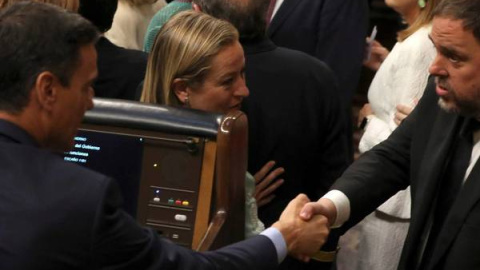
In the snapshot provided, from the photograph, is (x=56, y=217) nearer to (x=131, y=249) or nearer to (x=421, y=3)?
(x=131, y=249)

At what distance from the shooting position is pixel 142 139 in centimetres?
235

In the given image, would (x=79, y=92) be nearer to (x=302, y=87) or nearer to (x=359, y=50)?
(x=302, y=87)

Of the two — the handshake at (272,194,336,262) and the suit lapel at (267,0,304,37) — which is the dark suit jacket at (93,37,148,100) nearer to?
the handshake at (272,194,336,262)

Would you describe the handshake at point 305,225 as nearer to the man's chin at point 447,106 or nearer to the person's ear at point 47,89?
the man's chin at point 447,106

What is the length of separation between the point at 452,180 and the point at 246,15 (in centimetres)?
80

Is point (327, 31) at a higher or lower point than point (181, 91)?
lower

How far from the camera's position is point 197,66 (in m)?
2.70

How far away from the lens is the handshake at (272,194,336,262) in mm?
2477

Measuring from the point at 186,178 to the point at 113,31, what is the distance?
6.26 ft

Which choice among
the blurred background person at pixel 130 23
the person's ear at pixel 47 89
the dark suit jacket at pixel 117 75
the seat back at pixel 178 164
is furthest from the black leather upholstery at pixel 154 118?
the blurred background person at pixel 130 23

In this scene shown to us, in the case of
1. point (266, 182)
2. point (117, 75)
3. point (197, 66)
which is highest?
point (197, 66)

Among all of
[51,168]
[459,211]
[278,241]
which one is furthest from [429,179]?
[51,168]

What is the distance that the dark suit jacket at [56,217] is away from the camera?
175 cm

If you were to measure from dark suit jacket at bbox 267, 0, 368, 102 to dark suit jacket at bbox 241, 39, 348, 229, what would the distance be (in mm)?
1121
